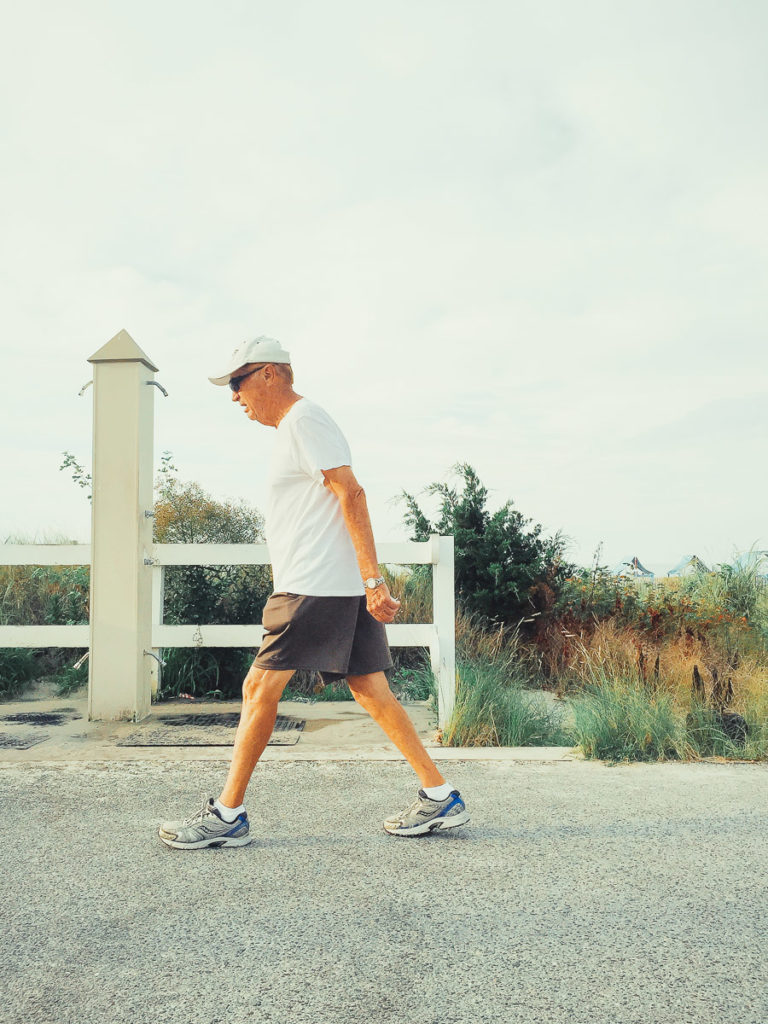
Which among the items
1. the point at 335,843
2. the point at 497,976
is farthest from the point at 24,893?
the point at 497,976

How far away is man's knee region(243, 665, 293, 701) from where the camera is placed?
12.7 ft

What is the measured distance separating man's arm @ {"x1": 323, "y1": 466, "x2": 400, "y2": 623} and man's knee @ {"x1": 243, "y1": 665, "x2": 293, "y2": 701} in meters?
0.48

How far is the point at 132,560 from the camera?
655 centimetres

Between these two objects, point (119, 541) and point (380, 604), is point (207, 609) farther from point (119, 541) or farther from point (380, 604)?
point (380, 604)

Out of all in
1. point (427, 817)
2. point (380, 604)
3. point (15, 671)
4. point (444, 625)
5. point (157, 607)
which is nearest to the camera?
point (380, 604)

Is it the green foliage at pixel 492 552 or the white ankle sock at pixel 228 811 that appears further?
the green foliage at pixel 492 552

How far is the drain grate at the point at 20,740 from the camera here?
584cm

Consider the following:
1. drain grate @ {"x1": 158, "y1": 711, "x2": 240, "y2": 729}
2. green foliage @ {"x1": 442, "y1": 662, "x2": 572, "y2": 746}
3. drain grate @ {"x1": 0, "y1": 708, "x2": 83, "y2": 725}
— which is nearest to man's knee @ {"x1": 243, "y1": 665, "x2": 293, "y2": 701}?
green foliage @ {"x1": 442, "y1": 662, "x2": 572, "y2": 746}

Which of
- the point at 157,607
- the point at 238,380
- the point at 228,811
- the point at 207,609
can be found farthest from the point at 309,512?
the point at 207,609

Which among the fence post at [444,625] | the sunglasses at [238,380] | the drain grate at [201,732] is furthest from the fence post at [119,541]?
the sunglasses at [238,380]

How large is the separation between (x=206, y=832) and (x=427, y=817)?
3.01 feet

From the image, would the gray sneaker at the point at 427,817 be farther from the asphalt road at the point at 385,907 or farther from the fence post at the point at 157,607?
the fence post at the point at 157,607

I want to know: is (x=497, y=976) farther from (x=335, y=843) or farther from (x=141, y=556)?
(x=141, y=556)

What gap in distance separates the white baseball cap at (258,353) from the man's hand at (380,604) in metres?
1.09
